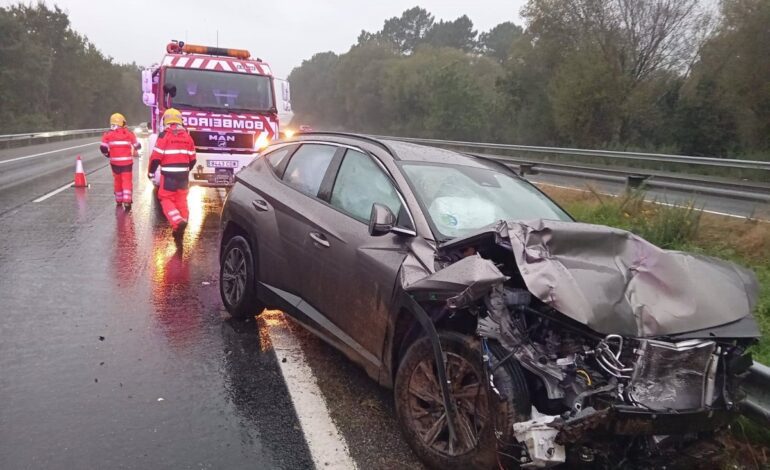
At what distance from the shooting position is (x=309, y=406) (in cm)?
380

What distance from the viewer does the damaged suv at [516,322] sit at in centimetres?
264

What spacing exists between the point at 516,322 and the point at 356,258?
1.25 meters

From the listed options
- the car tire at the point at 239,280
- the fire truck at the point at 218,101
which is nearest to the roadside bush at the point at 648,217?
the car tire at the point at 239,280

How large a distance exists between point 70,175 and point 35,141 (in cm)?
1952

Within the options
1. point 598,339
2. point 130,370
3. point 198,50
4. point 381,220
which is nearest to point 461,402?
point 598,339

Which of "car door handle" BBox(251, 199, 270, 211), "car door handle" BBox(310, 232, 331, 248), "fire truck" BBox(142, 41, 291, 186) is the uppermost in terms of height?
"fire truck" BBox(142, 41, 291, 186)

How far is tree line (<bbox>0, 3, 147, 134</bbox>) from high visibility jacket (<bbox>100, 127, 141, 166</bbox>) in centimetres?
3598

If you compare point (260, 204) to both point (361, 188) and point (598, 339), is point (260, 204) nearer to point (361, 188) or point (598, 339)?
point (361, 188)

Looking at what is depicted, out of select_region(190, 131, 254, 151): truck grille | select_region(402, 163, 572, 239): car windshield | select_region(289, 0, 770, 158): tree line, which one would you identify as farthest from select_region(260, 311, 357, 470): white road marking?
select_region(289, 0, 770, 158): tree line

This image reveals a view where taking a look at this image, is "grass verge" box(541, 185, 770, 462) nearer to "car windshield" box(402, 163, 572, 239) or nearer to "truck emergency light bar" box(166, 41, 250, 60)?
"car windshield" box(402, 163, 572, 239)

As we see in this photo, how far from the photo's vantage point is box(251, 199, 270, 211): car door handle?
5055mm

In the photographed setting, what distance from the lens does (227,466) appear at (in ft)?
10.3

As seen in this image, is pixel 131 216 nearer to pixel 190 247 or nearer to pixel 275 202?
pixel 190 247

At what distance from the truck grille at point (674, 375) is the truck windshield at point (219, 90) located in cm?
1070
